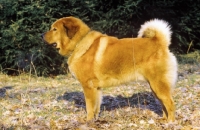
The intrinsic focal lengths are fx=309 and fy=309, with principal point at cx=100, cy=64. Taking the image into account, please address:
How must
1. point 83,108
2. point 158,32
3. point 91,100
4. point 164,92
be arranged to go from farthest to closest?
point 83,108
point 91,100
point 158,32
point 164,92

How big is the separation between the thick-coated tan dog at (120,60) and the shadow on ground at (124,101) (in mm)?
806

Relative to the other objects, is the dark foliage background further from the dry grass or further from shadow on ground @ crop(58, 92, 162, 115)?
shadow on ground @ crop(58, 92, 162, 115)

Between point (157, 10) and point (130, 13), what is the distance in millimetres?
1409

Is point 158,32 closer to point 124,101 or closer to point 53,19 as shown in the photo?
point 124,101

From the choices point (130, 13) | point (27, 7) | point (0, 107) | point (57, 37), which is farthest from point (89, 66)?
point (130, 13)

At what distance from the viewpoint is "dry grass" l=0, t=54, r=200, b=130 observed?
4.85 m

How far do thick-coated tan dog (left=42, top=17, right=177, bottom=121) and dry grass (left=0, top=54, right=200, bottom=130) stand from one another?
0.39 m

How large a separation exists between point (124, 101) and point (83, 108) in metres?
1.03

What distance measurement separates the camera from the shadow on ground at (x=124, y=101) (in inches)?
249

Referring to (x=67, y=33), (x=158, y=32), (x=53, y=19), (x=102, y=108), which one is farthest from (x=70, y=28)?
(x=53, y=19)

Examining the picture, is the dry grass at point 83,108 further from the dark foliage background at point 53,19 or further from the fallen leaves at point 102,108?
the dark foliage background at point 53,19

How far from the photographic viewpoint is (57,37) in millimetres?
5949

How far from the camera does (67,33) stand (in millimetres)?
5781

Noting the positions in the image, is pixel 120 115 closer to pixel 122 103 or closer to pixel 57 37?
pixel 122 103
